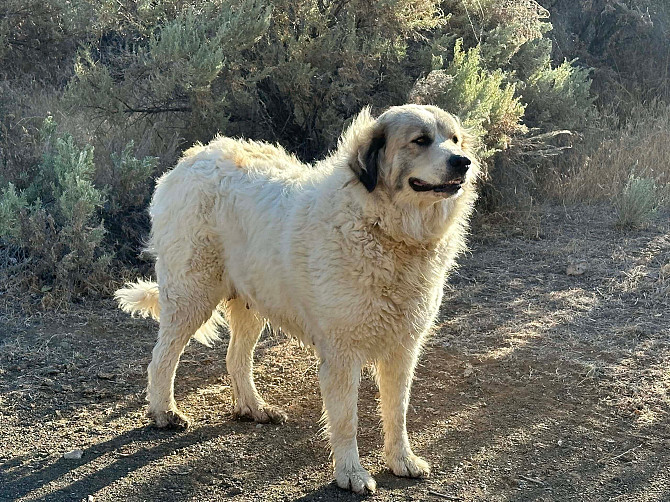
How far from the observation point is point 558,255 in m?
8.15

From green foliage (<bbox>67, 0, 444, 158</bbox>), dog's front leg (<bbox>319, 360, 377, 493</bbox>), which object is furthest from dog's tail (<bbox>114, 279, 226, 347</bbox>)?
green foliage (<bbox>67, 0, 444, 158</bbox>)

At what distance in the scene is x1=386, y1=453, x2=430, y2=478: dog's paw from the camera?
13.7 ft

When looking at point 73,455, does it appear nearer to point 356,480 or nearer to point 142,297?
point 142,297

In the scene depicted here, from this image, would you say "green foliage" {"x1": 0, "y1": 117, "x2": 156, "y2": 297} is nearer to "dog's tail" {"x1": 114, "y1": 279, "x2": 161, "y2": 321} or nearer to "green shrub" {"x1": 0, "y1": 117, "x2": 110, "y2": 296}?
"green shrub" {"x1": 0, "y1": 117, "x2": 110, "y2": 296}

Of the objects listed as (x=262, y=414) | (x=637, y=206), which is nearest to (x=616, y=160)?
(x=637, y=206)

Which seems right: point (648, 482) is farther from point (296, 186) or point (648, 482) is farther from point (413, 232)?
point (296, 186)

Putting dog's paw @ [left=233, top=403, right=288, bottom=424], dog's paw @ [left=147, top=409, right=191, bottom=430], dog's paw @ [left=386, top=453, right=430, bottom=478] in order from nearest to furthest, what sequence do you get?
1. dog's paw @ [left=386, top=453, right=430, bottom=478]
2. dog's paw @ [left=147, top=409, right=191, bottom=430]
3. dog's paw @ [left=233, top=403, right=288, bottom=424]

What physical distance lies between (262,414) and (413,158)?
201cm

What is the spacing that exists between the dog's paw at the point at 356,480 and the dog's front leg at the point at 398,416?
231mm

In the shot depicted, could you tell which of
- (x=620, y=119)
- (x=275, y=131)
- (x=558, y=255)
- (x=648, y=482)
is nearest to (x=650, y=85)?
(x=620, y=119)

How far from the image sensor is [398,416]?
4.20 metres

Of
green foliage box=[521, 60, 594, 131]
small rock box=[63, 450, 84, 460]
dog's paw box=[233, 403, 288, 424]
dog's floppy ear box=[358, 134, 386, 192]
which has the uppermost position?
dog's floppy ear box=[358, 134, 386, 192]

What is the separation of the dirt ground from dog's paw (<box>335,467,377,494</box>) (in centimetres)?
4

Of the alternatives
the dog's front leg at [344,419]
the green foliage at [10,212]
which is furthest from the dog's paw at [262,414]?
the green foliage at [10,212]
